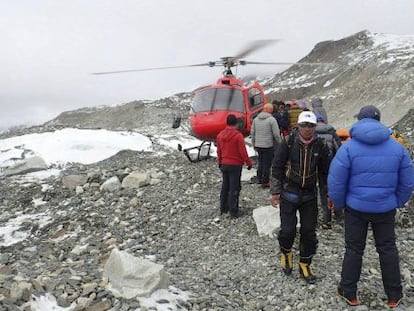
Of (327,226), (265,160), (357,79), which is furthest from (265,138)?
(357,79)

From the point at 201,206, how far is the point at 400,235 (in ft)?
11.9

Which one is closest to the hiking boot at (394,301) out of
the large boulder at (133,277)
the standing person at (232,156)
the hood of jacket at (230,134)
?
the large boulder at (133,277)

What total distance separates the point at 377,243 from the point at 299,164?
1251 millimetres

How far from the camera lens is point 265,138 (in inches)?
381

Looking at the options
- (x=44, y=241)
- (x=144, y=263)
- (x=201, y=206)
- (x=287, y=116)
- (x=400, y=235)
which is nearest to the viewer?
(x=144, y=263)

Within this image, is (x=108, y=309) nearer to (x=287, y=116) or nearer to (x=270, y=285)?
(x=270, y=285)

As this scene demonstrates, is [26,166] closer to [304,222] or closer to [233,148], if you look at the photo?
[233,148]

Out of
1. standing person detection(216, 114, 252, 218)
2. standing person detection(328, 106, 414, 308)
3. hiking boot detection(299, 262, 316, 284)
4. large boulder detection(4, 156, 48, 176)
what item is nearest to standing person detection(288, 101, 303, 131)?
standing person detection(216, 114, 252, 218)

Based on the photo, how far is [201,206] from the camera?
9.12 m

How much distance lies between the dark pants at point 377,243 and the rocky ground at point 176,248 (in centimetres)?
36

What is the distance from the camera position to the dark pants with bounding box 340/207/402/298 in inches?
199

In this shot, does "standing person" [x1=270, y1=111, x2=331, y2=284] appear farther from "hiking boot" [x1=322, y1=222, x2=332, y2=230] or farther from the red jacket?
the red jacket

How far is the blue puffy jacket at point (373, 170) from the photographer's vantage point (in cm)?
488

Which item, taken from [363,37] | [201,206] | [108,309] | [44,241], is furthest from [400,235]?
[363,37]
